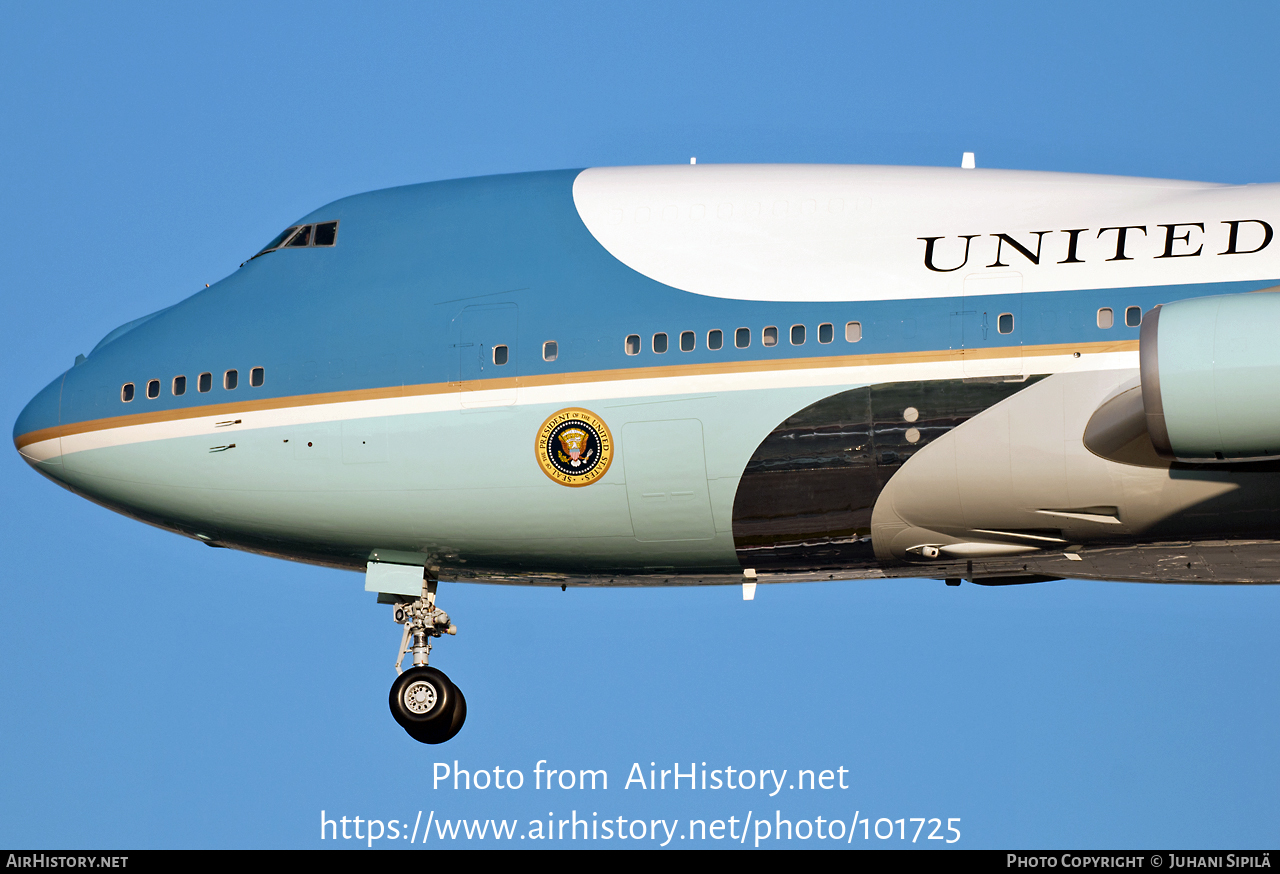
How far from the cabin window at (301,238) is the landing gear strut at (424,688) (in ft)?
16.3

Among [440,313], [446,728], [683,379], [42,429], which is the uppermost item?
[440,313]

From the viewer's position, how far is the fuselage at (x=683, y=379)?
2077cm

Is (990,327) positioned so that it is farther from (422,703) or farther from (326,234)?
(326,234)

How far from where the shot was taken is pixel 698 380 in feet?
71.0

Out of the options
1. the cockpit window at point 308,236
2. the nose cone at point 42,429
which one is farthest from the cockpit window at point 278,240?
the nose cone at point 42,429

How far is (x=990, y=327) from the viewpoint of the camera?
20766 millimetres

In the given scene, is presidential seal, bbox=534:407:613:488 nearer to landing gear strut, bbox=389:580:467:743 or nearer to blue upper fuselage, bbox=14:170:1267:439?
blue upper fuselage, bbox=14:170:1267:439

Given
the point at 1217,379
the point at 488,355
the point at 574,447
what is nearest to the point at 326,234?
the point at 488,355

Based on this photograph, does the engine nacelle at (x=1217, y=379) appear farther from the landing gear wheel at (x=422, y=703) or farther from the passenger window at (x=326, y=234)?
the passenger window at (x=326, y=234)

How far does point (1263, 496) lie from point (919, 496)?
152 inches

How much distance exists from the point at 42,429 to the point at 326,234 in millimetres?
4736

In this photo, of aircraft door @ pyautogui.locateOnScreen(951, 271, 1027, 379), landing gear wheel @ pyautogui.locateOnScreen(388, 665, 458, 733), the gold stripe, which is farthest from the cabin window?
aircraft door @ pyautogui.locateOnScreen(951, 271, 1027, 379)
